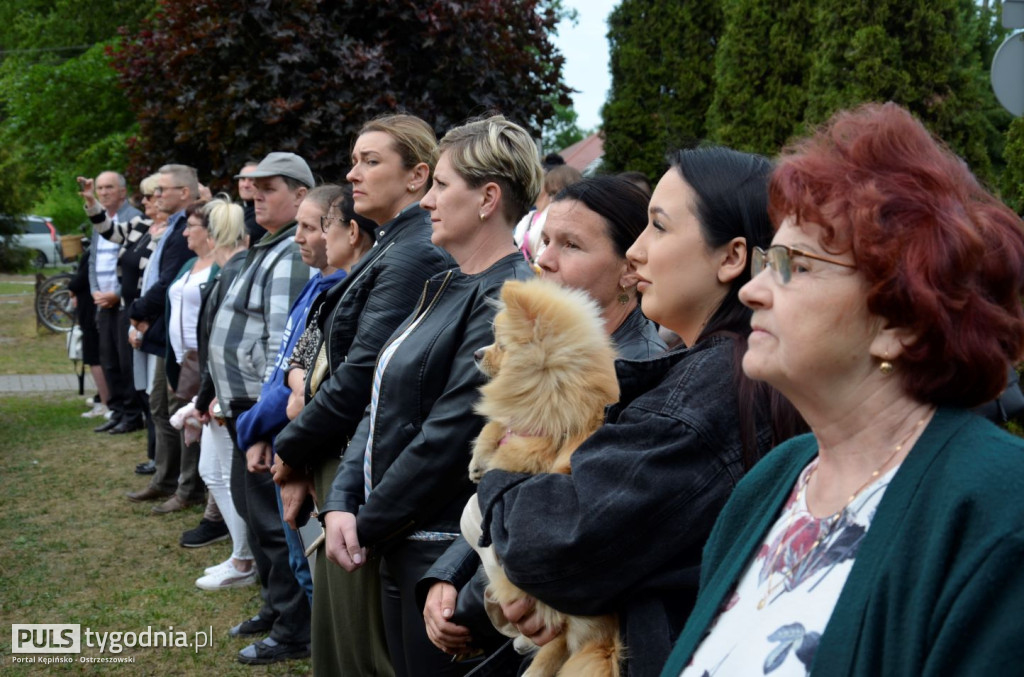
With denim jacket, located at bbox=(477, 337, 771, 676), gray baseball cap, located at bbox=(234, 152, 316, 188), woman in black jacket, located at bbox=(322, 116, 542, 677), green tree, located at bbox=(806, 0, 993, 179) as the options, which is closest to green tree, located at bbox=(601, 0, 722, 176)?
green tree, located at bbox=(806, 0, 993, 179)

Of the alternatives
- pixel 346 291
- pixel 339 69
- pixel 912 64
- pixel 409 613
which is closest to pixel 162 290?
pixel 339 69

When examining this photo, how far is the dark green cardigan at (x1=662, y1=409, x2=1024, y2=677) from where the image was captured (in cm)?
127

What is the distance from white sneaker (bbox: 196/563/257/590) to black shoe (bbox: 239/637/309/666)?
1.12m

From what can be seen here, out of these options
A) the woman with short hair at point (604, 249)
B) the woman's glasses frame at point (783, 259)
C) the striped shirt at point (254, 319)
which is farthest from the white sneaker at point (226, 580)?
the woman's glasses frame at point (783, 259)

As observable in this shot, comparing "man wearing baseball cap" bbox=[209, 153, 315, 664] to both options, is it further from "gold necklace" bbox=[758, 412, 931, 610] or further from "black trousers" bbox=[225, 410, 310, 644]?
"gold necklace" bbox=[758, 412, 931, 610]

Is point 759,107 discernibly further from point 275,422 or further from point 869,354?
point 869,354

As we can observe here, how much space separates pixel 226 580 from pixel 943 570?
5.94 metres

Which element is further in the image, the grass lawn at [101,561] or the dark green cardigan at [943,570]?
the grass lawn at [101,561]

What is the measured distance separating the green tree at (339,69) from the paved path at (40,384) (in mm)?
8383

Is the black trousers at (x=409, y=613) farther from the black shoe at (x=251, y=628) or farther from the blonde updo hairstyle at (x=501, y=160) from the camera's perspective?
the black shoe at (x=251, y=628)

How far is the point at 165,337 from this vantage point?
872 centimetres

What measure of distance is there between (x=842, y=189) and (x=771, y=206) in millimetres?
168

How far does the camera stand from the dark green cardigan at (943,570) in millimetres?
1272

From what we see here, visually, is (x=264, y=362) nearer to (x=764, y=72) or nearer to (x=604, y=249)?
(x=604, y=249)
